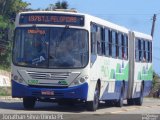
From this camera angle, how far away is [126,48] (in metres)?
30.8

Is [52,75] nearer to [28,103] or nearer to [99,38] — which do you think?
[28,103]

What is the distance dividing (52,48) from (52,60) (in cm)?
42

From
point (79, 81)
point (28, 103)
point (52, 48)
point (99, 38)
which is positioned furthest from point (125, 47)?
point (52, 48)

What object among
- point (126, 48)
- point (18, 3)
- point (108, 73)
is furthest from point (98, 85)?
point (18, 3)

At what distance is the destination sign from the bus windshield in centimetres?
28

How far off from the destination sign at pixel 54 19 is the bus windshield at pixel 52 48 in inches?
10.9

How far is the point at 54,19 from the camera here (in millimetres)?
23406

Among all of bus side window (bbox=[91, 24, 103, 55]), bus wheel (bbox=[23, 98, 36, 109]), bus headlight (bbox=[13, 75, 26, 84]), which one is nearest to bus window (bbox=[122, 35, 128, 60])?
bus side window (bbox=[91, 24, 103, 55])

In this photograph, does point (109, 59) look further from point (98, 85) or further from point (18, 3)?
point (18, 3)

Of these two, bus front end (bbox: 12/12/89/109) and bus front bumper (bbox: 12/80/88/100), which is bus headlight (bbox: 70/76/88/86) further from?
bus front bumper (bbox: 12/80/88/100)

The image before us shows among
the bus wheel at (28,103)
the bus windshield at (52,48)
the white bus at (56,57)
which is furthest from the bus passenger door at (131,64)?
the bus windshield at (52,48)

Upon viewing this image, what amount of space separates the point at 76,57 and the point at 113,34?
544 centimetres

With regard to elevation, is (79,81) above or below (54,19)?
below

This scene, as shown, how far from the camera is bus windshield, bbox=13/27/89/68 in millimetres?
22922
